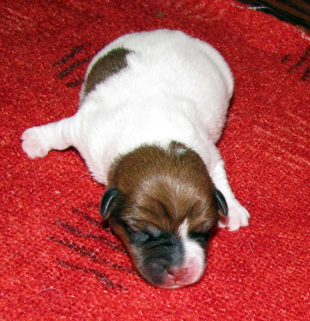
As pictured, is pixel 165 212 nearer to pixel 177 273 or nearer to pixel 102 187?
pixel 177 273

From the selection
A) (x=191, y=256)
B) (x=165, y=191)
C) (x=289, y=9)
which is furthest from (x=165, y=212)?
(x=289, y=9)

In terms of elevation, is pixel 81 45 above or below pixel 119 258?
above

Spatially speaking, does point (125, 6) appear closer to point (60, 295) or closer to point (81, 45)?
point (81, 45)

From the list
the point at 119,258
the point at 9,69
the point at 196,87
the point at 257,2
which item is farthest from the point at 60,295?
the point at 257,2

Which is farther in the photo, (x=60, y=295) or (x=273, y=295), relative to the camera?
(x=273, y=295)

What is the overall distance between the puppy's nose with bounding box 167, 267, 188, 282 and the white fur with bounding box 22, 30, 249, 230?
2.51 feet

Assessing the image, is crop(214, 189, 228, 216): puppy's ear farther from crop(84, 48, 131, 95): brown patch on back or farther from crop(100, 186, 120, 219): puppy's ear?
crop(84, 48, 131, 95): brown patch on back

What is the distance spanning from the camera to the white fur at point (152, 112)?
3.43 m

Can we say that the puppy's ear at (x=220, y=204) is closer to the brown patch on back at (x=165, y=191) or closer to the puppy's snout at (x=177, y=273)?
the brown patch on back at (x=165, y=191)

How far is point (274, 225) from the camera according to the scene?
12.7ft

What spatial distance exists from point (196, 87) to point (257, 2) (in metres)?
2.34

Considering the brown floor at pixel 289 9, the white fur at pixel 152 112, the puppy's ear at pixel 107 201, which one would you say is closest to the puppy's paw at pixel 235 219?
the white fur at pixel 152 112

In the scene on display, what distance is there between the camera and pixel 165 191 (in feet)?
9.78

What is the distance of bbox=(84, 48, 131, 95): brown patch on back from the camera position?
3850mm
